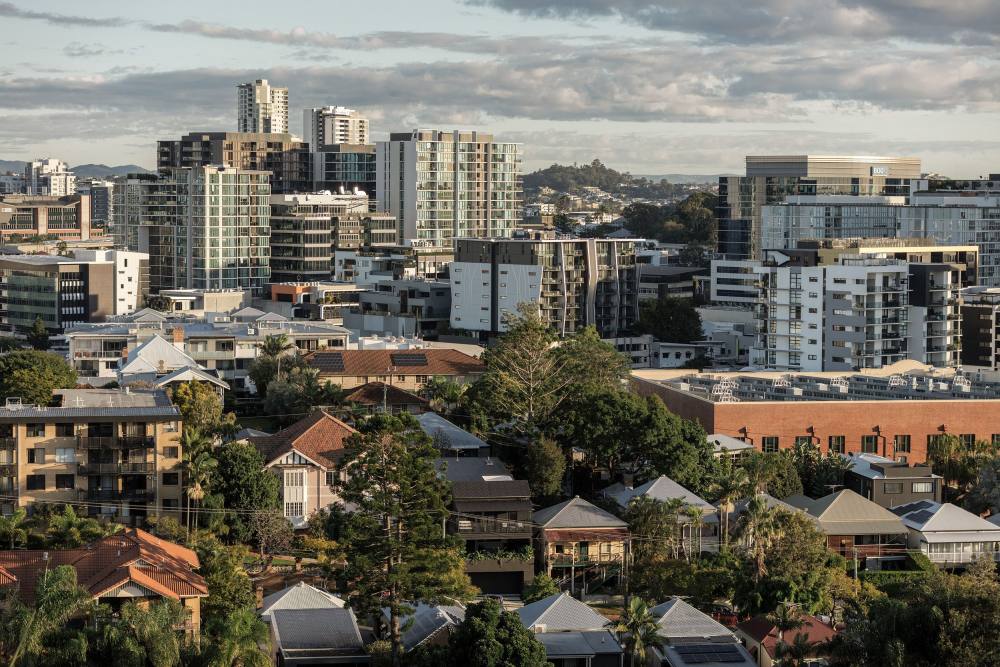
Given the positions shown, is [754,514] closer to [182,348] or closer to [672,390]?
[672,390]

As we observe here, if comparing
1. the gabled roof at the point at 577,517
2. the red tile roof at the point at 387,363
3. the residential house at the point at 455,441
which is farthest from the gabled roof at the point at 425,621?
the red tile roof at the point at 387,363

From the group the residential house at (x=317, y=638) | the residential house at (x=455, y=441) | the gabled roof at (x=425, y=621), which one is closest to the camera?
the residential house at (x=317, y=638)

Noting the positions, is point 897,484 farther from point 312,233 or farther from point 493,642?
point 312,233

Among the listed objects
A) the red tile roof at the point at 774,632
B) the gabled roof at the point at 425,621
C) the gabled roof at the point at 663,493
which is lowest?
the red tile roof at the point at 774,632

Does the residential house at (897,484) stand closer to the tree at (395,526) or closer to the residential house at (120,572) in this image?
the tree at (395,526)

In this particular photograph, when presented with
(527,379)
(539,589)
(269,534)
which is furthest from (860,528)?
(269,534)

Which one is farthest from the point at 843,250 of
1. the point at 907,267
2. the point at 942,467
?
the point at 942,467

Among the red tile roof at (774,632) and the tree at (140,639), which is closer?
the tree at (140,639)
